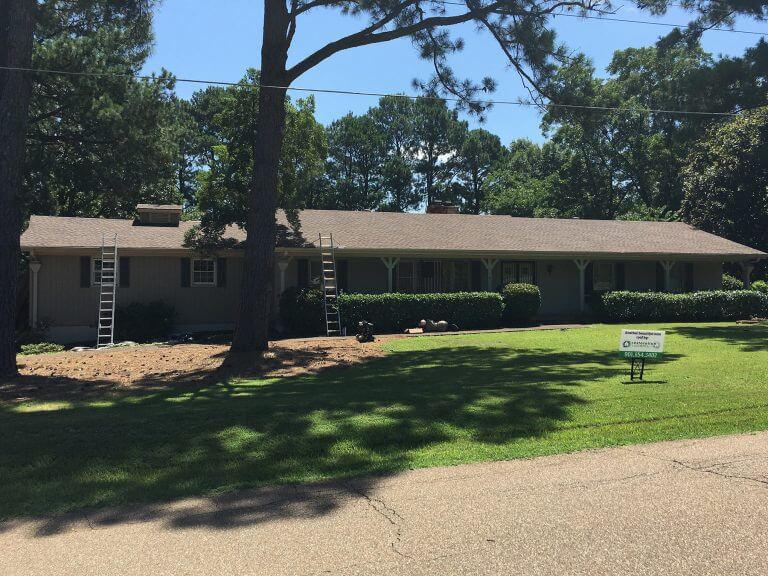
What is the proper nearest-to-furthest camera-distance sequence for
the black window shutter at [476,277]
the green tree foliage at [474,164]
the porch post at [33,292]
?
the porch post at [33,292]
the black window shutter at [476,277]
the green tree foliage at [474,164]

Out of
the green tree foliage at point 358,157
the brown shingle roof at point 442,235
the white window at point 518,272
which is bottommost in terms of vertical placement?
the white window at point 518,272

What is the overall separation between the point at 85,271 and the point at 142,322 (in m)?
2.67

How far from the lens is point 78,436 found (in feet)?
23.7

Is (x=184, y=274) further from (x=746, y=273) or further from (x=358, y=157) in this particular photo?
(x=358, y=157)

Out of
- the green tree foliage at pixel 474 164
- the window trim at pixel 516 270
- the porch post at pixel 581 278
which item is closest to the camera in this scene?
the porch post at pixel 581 278

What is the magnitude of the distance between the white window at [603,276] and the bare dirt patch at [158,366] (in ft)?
43.7

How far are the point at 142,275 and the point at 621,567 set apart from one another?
776 inches

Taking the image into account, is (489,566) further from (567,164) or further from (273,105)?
(567,164)

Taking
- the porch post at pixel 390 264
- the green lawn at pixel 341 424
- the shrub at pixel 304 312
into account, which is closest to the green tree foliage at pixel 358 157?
the porch post at pixel 390 264

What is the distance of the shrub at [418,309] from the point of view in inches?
813

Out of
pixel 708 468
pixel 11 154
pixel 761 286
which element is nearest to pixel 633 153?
pixel 761 286

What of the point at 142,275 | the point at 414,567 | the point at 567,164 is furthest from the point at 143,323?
the point at 567,164

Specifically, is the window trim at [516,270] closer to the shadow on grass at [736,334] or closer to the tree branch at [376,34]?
the shadow on grass at [736,334]

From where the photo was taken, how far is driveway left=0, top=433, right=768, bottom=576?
12.8ft
